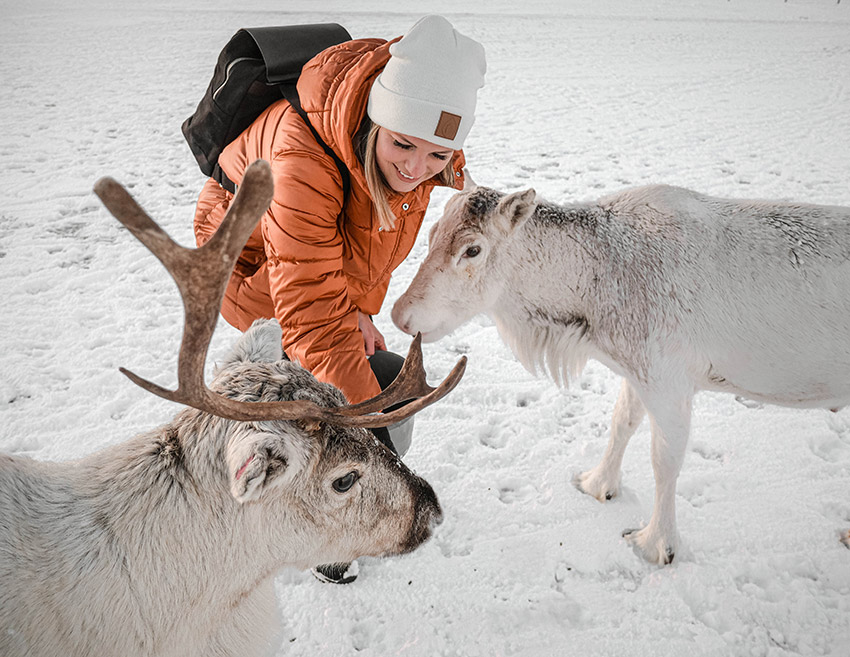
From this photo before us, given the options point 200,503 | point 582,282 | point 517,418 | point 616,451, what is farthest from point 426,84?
point 517,418

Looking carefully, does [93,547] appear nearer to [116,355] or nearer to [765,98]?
[116,355]

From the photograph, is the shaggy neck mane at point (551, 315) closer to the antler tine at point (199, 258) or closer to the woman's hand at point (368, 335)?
the woman's hand at point (368, 335)

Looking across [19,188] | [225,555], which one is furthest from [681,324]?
[19,188]

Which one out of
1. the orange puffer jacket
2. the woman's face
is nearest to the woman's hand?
the orange puffer jacket

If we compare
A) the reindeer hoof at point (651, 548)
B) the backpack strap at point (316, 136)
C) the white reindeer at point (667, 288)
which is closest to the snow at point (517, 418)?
the reindeer hoof at point (651, 548)

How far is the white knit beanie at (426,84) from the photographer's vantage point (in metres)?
2.12

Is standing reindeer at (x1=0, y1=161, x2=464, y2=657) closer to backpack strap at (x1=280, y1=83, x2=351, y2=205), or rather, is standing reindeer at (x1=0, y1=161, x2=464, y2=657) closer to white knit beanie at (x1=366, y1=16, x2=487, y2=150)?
backpack strap at (x1=280, y1=83, x2=351, y2=205)

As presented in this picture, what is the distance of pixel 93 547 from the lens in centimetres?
158

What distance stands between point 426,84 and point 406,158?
0.96 feet

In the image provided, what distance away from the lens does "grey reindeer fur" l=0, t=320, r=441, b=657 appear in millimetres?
1527

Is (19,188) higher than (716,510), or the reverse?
(19,188)

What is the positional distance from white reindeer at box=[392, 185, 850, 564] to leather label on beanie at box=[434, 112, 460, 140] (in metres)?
0.42

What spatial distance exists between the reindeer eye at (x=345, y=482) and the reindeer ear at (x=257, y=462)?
9.0 inches

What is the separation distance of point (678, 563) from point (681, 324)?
1.35 meters
